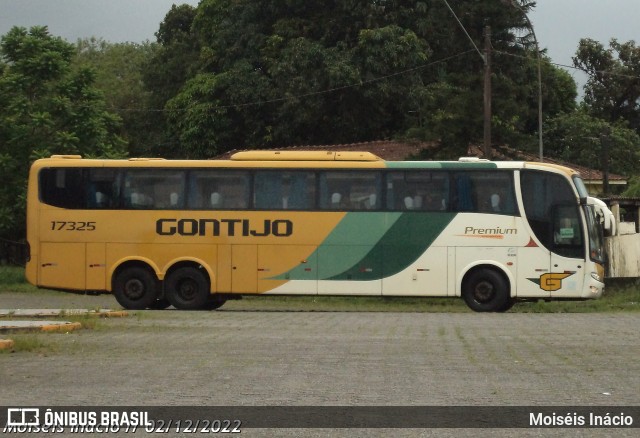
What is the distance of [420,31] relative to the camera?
187 ft

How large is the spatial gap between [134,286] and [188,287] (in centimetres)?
123

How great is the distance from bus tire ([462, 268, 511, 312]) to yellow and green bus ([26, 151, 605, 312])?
3cm

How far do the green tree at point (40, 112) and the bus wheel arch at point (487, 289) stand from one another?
17971mm

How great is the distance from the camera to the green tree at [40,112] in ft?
138

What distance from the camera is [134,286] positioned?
2889 centimetres

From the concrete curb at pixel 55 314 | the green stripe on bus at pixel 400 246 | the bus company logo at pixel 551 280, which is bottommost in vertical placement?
the concrete curb at pixel 55 314

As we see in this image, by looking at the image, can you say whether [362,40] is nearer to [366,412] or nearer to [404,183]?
[404,183]

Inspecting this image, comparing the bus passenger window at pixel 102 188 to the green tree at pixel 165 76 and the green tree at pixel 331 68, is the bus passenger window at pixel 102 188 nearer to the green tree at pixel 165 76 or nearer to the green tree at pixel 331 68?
the green tree at pixel 331 68

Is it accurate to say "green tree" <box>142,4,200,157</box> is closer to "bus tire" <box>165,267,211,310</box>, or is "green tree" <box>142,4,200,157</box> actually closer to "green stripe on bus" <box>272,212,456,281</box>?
"bus tire" <box>165,267,211,310</box>

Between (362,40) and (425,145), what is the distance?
13212 millimetres

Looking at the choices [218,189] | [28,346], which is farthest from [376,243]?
[28,346]

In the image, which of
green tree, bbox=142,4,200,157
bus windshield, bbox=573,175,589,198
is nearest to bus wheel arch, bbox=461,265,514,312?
bus windshield, bbox=573,175,589,198

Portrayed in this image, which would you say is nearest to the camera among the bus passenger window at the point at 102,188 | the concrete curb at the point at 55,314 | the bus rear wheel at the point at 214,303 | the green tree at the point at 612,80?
the concrete curb at the point at 55,314

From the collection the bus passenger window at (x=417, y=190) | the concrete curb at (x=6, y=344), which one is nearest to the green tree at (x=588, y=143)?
the bus passenger window at (x=417, y=190)
